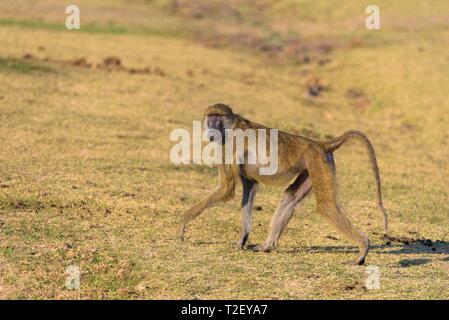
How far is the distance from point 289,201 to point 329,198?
518mm

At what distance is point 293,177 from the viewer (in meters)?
8.59

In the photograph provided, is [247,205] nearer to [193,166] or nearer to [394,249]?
[394,249]

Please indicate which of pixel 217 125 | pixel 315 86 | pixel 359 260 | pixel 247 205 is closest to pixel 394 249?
pixel 359 260

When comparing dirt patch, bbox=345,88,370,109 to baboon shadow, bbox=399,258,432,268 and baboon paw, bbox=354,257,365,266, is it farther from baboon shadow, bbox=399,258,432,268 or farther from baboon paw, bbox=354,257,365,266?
baboon paw, bbox=354,257,365,266

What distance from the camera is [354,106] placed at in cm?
2188

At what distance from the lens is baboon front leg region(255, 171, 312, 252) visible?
859 cm

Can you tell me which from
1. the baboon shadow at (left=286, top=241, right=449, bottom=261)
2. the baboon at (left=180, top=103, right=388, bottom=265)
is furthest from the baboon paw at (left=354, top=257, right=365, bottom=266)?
the baboon shadow at (left=286, top=241, right=449, bottom=261)

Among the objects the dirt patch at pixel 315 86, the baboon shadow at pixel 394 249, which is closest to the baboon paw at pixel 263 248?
the baboon shadow at pixel 394 249

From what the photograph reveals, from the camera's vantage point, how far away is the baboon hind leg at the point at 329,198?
8289mm

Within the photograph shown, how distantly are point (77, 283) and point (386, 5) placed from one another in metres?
31.1

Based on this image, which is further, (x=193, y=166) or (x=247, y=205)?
(x=193, y=166)

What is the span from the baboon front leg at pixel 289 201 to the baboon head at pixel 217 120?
0.90 m

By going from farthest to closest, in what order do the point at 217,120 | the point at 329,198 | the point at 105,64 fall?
the point at 105,64
the point at 217,120
the point at 329,198
